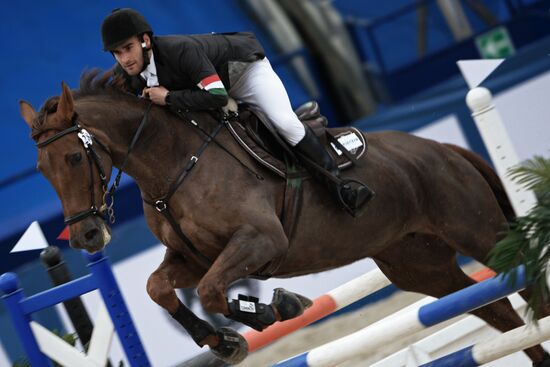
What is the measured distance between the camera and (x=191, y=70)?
340cm

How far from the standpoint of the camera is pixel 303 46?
9.32m

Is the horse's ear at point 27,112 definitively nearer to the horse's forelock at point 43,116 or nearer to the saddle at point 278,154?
the horse's forelock at point 43,116

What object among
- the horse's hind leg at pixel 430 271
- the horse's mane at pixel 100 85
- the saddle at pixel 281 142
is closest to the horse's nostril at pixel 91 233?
the horse's mane at pixel 100 85

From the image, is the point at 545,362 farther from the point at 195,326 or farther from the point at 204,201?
the point at 204,201

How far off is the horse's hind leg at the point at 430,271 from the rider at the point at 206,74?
0.64m

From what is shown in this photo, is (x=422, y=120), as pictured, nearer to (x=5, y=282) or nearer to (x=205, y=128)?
(x=205, y=128)

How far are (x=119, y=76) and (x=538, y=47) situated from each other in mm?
4423

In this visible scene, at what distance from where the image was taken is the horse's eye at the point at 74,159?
3207mm

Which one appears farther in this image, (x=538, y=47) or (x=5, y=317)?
(x=538, y=47)

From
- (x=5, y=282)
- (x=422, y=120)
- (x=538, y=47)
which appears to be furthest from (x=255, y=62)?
(x=538, y=47)

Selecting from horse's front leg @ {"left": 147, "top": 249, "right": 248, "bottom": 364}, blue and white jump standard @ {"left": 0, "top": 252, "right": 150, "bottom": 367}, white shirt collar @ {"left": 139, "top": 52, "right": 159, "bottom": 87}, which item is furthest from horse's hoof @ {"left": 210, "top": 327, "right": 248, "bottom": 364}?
white shirt collar @ {"left": 139, "top": 52, "right": 159, "bottom": 87}

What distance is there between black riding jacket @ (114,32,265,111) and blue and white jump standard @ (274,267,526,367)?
1025 millimetres

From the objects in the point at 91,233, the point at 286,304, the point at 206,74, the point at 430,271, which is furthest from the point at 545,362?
the point at 91,233

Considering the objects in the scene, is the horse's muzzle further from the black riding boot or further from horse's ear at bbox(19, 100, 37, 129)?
the black riding boot
